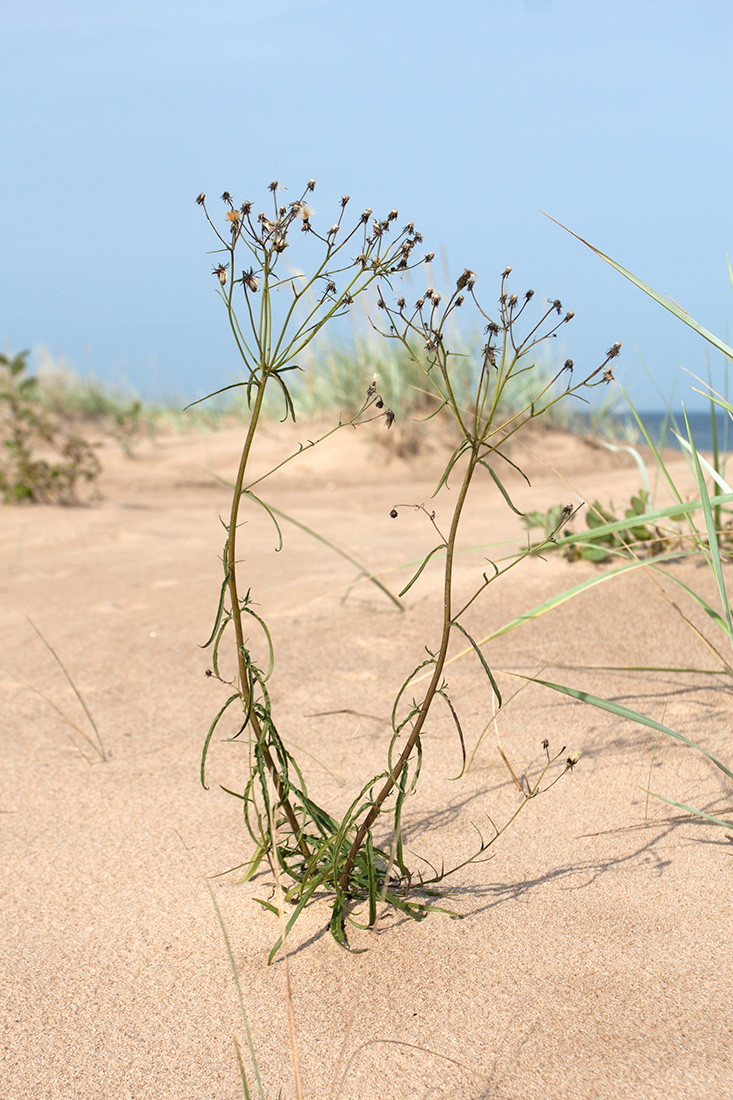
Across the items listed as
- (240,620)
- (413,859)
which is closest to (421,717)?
(240,620)

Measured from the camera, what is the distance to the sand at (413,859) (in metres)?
1.07

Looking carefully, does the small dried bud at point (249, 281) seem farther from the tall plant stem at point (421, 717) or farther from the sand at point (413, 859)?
the sand at point (413, 859)

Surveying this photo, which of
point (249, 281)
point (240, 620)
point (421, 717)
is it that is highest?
point (249, 281)

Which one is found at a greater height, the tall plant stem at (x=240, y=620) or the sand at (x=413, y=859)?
the tall plant stem at (x=240, y=620)

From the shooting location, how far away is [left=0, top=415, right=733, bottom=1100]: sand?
42.2 inches

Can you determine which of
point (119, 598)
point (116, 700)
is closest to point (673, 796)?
point (116, 700)

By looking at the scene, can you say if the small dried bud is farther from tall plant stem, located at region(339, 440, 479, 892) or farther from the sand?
the sand

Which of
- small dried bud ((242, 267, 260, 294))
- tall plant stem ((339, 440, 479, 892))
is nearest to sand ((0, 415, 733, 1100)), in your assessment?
tall plant stem ((339, 440, 479, 892))

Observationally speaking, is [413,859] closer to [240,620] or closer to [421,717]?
[421,717]

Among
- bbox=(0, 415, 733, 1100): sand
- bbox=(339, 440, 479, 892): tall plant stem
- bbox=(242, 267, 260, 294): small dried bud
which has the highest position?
bbox=(242, 267, 260, 294): small dried bud

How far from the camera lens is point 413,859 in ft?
4.83

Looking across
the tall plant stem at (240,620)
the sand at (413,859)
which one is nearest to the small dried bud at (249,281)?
the tall plant stem at (240,620)

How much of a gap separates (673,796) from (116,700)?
139 centimetres

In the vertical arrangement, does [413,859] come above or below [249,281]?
below
